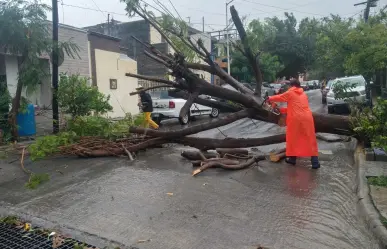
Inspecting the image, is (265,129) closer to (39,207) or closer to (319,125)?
(319,125)

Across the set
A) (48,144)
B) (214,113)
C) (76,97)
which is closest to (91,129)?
(48,144)

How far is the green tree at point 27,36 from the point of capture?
331 inches

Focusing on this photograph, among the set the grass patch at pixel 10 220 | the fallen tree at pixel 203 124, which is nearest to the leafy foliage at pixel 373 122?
the fallen tree at pixel 203 124

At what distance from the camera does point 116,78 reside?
59.8 feet

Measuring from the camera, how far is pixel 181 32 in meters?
6.96

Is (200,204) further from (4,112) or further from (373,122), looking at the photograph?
(4,112)

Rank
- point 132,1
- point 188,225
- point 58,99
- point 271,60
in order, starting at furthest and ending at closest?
point 271,60, point 58,99, point 132,1, point 188,225

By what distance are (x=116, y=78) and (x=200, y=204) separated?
14839 mm

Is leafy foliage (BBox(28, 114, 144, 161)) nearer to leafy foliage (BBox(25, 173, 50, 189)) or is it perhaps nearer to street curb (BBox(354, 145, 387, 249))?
leafy foliage (BBox(25, 173, 50, 189))

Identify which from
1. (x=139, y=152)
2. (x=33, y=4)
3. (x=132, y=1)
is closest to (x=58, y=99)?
(x=33, y=4)

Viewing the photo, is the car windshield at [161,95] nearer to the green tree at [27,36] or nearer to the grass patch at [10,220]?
the green tree at [27,36]

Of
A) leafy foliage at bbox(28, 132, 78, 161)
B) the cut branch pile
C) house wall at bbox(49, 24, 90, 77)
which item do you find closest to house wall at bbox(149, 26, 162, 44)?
house wall at bbox(49, 24, 90, 77)

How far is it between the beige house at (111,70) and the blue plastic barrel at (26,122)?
6665mm

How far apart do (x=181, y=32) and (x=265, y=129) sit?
535cm
